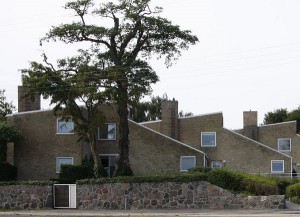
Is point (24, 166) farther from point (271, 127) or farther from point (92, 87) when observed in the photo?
point (271, 127)

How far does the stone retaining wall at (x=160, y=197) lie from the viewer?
3606cm

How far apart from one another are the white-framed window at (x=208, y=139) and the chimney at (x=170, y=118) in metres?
2.57

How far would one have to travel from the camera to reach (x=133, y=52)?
46.9 meters

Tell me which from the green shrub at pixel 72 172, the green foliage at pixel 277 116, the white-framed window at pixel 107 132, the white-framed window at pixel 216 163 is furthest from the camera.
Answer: the green foliage at pixel 277 116

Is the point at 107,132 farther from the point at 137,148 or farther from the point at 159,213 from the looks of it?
the point at 159,213

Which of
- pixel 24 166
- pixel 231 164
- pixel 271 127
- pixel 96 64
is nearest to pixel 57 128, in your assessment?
pixel 24 166

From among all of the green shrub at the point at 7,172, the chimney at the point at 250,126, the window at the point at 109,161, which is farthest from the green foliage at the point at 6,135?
the chimney at the point at 250,126

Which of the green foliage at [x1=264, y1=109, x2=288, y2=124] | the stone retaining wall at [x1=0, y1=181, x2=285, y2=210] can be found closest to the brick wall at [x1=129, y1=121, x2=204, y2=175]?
the stone retaining wall at [x1=0, y1=181, x2=285, y2=210]

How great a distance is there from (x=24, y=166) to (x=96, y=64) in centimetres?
1202

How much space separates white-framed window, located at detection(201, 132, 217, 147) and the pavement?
24.3m

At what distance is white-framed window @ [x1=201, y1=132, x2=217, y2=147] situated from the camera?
60406mm

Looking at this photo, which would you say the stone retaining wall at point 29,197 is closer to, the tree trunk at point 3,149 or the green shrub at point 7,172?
the green shrub at point 7,172

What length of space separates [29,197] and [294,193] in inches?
630

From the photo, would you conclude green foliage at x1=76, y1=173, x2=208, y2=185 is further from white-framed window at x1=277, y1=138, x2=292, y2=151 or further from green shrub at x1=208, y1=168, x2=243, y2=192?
white-framed window at x1=277, y1=138, x2=292, y2=151
